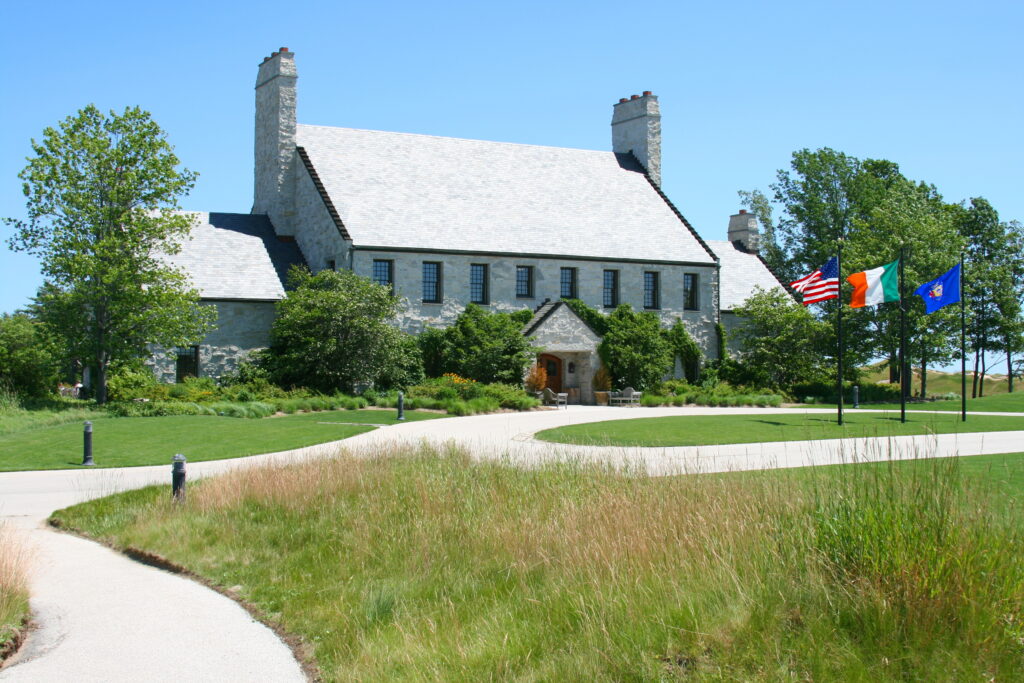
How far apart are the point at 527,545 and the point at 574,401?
3324cm

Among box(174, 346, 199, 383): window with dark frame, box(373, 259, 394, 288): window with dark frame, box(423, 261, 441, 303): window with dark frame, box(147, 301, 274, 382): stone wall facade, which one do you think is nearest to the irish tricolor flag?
box(423, 261, 441, 303): window with dark frame

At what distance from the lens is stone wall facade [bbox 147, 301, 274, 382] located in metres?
36.6

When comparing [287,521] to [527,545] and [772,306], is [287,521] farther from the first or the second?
[772,306]

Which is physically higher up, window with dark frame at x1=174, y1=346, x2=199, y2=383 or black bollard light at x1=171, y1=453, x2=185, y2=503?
window with dark frame at x1=174, y1=346, x2=199, y2=383

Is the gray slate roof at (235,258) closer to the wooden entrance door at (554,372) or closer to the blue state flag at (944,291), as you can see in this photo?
the wooden entrance door at (554,372)

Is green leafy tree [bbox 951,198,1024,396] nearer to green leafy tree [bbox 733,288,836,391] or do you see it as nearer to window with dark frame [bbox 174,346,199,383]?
green leafy tree [bbox 733,288,836,391]

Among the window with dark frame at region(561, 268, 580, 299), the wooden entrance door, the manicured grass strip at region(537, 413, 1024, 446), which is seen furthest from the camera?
the window with dark frame at region(561, 268, 580, 299)

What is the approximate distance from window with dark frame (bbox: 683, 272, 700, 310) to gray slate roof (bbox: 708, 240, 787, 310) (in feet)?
7.08

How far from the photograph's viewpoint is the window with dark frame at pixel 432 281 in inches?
1580

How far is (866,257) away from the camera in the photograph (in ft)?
145

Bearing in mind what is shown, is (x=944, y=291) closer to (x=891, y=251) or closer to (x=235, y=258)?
(x=891, y=251)

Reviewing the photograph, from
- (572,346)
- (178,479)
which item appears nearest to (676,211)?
(572,346)

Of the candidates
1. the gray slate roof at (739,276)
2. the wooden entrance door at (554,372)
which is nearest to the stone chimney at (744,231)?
the gray slate roof at (739,276)

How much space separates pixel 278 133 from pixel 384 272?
8134 mm
